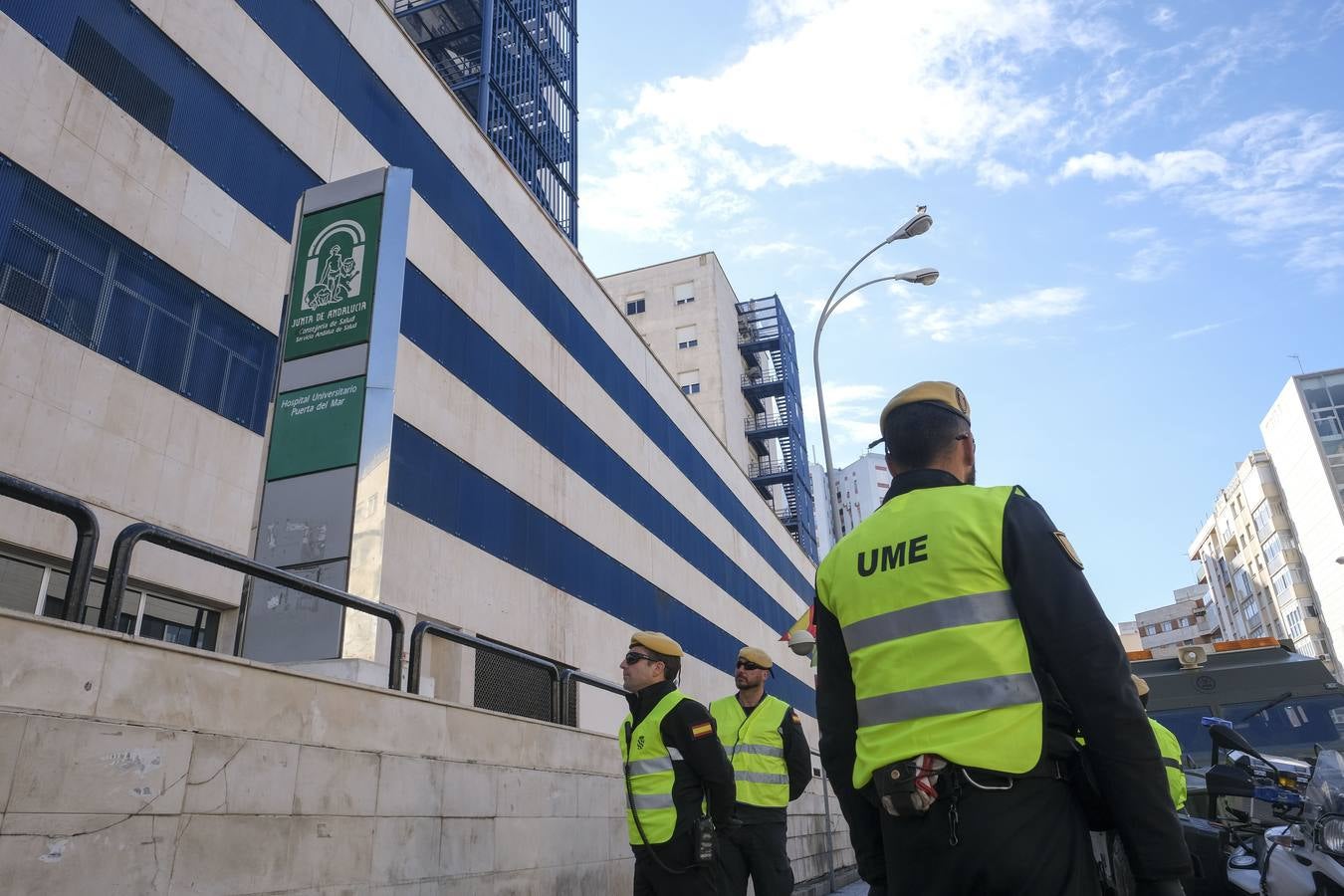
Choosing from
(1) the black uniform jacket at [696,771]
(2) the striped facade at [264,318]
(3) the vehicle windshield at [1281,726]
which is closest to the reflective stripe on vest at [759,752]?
(1) the black uniform jacket at [696,771]

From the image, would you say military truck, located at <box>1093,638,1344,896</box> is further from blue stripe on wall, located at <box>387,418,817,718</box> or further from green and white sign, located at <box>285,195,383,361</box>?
blue stripe on wall, located at <box>387,418,817,718</box>

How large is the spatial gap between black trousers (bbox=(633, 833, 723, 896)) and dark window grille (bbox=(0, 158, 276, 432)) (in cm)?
897

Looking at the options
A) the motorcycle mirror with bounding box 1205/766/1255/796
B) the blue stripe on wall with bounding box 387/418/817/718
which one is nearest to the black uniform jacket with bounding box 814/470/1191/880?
the motorcycle mirror with bounding box 1205/766/1255/796

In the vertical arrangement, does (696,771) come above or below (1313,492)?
below

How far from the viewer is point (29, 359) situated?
30.9 feet

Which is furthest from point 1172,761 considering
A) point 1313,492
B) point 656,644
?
point 1313,492

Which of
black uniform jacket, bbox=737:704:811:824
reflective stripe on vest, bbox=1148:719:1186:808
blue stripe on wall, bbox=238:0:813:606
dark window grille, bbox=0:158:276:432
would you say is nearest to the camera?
reflective stripe on vest, bbox=1148:719:1186:808

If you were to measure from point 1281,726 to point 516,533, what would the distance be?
13.0m

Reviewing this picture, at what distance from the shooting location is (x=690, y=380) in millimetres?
47781

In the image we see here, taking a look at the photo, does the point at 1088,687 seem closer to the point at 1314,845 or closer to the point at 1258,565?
the point at 1314,845

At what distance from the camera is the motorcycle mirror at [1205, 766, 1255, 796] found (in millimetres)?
5820

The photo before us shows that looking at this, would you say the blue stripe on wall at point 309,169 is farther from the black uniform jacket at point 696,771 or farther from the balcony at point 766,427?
the balcony at point 766,427

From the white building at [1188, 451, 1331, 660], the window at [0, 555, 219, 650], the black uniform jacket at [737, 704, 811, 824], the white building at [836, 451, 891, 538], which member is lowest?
the black uniform jacket at [737, 704, 811, 824]

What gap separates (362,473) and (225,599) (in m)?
4.99
